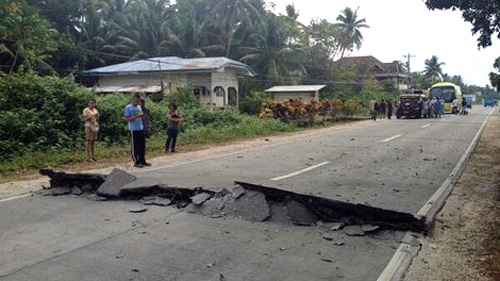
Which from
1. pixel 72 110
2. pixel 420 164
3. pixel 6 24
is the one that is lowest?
pixel 420 164

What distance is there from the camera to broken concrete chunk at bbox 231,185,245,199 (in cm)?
707

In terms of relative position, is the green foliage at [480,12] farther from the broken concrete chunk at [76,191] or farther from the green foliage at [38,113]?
the green foliage at [38,113]

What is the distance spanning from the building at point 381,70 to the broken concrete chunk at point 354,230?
237 feet

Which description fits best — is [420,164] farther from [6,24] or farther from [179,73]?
[6,24]

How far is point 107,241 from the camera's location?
549cm

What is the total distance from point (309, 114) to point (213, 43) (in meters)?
25.7

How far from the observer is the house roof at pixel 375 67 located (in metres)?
78.2

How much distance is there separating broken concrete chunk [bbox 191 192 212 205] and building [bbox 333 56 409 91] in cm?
7129

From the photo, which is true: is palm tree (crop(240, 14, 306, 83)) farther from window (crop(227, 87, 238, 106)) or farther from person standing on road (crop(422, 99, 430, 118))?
person standing on road (crop(422, 99, 430, 118))

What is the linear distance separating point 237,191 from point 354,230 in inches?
78.4

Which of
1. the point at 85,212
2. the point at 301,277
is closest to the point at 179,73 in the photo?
the point at 85,212

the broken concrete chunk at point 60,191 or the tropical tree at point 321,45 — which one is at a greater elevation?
the tropical tree at point 321,45

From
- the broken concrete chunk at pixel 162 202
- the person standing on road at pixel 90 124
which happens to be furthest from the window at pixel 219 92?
the broken concrete chunk at pixel 162 202

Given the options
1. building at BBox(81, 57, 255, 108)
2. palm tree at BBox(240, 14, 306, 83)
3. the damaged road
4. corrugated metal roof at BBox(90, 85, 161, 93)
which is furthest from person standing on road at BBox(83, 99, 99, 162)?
palm tree at BBox(240, 14, 306, 83)
